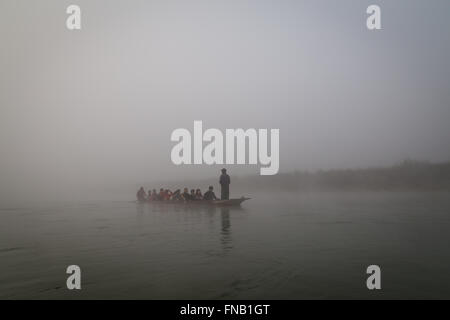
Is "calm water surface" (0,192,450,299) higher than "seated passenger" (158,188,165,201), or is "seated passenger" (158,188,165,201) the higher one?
"calm water surface" (0,192,450,299)

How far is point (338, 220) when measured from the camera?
14.6 meters

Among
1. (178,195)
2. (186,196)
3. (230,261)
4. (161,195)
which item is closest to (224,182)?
(186,196)

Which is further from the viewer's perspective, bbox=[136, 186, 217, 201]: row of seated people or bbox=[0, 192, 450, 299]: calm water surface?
bbox=[136, 186, 217, 201]: row of seated people

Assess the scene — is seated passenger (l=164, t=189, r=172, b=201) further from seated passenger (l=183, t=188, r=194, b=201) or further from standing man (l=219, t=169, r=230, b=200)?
standing man (l=219, t=169, r=230, b=200)

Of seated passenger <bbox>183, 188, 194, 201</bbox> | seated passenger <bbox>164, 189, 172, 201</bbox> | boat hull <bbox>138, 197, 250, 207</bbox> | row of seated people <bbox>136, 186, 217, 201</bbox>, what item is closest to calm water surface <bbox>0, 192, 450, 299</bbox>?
boat hull <bbox>138, 197, 250, 207</bbox>

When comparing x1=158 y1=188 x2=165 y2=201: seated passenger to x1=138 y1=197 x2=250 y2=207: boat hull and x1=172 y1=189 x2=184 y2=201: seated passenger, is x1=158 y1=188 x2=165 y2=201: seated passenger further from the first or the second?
x1=172 y1=189 x2=184 y2=201: seated passenger

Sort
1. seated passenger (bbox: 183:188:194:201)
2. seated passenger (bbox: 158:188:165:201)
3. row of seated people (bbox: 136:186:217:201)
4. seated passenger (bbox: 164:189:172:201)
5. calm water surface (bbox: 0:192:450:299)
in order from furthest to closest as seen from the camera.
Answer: seated passenger (bbox: 158:188:165:201)
seated passenger (bbox: 164:189:172:201)
seated passenger (bbox: 183:188:194:201)
row of seated people (bbox: 136:186:217:201)
calm water surface (bbox: 0:192:450:299)

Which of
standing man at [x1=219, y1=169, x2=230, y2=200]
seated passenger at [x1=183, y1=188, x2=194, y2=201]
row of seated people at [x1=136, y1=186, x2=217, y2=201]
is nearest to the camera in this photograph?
standing man at [x1=219, y1=169, x2=230, y2=200]

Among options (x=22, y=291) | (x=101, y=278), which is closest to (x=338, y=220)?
(x=101, y=278)

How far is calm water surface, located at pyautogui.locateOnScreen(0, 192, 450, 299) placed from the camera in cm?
562

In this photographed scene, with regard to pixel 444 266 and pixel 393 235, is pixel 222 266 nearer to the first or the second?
pixel 444 266

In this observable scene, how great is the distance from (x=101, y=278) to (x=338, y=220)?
35.6 ft

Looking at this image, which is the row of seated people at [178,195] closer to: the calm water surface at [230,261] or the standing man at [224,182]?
the standing man at [224,182]
